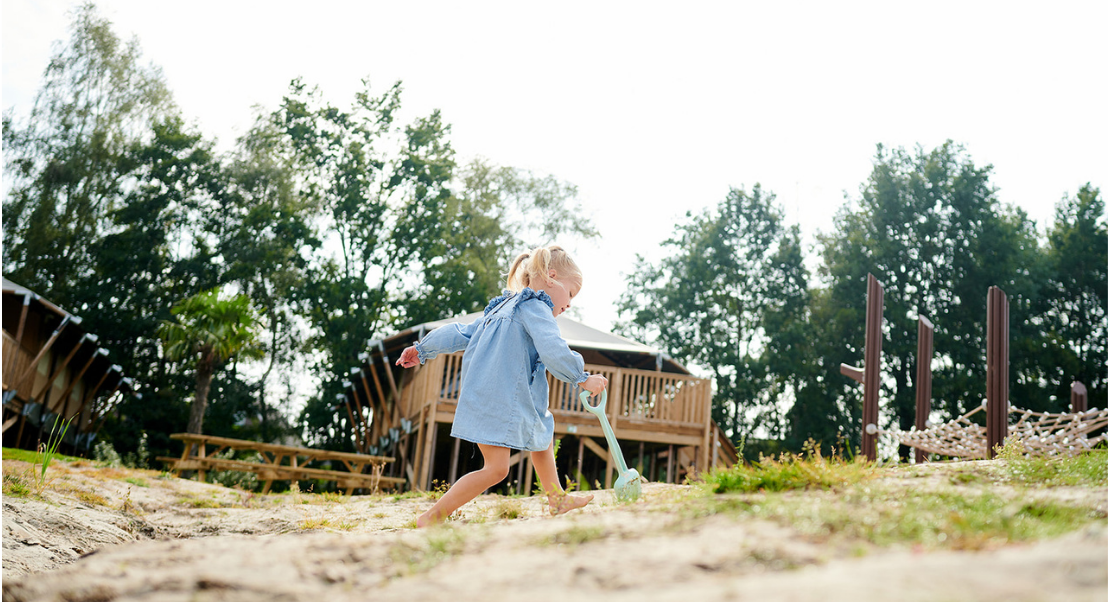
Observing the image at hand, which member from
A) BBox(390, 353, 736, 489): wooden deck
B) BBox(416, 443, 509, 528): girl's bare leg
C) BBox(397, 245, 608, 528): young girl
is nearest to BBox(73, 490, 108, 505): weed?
BBox(397, 245, 608, 528): young girl

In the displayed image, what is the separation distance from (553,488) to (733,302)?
88.3ft

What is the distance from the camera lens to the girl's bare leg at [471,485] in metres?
3.39

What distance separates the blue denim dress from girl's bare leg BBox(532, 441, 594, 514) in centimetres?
12

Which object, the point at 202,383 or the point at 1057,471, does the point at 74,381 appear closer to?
the point at 202,383

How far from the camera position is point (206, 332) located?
66.7 ft

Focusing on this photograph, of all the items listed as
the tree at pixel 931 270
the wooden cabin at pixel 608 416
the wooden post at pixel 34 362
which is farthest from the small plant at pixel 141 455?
the tree at pixel 931 270

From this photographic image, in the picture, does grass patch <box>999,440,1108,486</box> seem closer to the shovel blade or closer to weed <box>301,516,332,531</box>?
the shovel blade

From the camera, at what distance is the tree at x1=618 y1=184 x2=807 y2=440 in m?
28.2

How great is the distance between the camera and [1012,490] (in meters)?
2.90

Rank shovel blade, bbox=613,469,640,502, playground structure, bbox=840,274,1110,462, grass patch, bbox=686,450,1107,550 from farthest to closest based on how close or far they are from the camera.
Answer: playground structure, bbox=840,274,1110,462
shovel blade, bbox=613,469,640,502
grass patch, bbox=686,450,1107,550

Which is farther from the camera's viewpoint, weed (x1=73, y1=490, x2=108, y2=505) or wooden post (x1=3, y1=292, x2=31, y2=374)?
wooden post (x1=3, y1=292, x2=31, y2=374)

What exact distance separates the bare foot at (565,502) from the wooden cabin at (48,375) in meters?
16.2

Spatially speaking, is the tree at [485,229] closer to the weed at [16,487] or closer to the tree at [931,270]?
the tree at [931,270]

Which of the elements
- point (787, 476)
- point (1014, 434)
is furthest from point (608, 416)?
point (787, 476)
